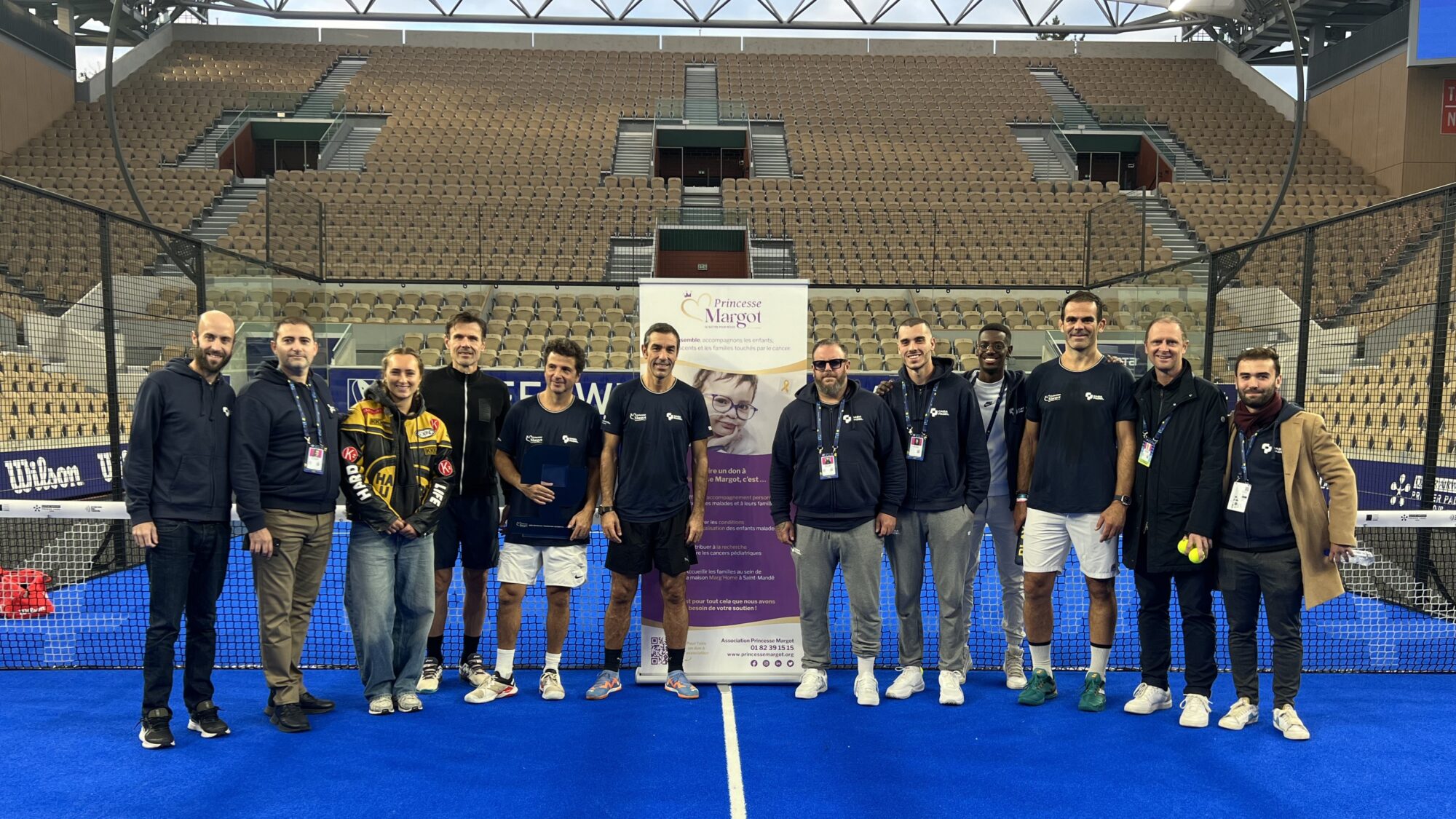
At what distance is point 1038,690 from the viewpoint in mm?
5582

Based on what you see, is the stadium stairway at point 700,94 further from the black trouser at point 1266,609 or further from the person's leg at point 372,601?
the black trouser at point 1266,609

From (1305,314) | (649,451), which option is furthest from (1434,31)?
(649,451)

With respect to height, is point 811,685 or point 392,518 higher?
point 392,518

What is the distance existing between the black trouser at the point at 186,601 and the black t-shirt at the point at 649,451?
2.14 metres

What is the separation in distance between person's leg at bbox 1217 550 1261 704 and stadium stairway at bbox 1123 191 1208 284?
1672 centimetres

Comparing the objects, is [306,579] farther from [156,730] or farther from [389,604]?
[156,730]

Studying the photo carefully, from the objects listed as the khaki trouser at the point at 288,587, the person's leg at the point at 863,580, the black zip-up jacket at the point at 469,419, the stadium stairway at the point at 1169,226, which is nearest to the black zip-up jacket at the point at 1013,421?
the person's leg at the point at 863,580

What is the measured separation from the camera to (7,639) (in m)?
6.62

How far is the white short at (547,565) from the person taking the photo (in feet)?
18.5

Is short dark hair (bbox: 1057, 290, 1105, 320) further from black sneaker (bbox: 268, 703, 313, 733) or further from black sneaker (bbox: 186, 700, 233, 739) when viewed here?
Answer: black sneaker (bbox: 186, 700, 233, 739)

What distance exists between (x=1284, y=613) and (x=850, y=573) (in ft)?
7.69

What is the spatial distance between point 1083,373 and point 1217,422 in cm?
75

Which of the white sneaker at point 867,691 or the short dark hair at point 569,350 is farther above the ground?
the short dark hair at point 569,350

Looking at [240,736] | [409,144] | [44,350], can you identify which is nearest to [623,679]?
[240,736]
